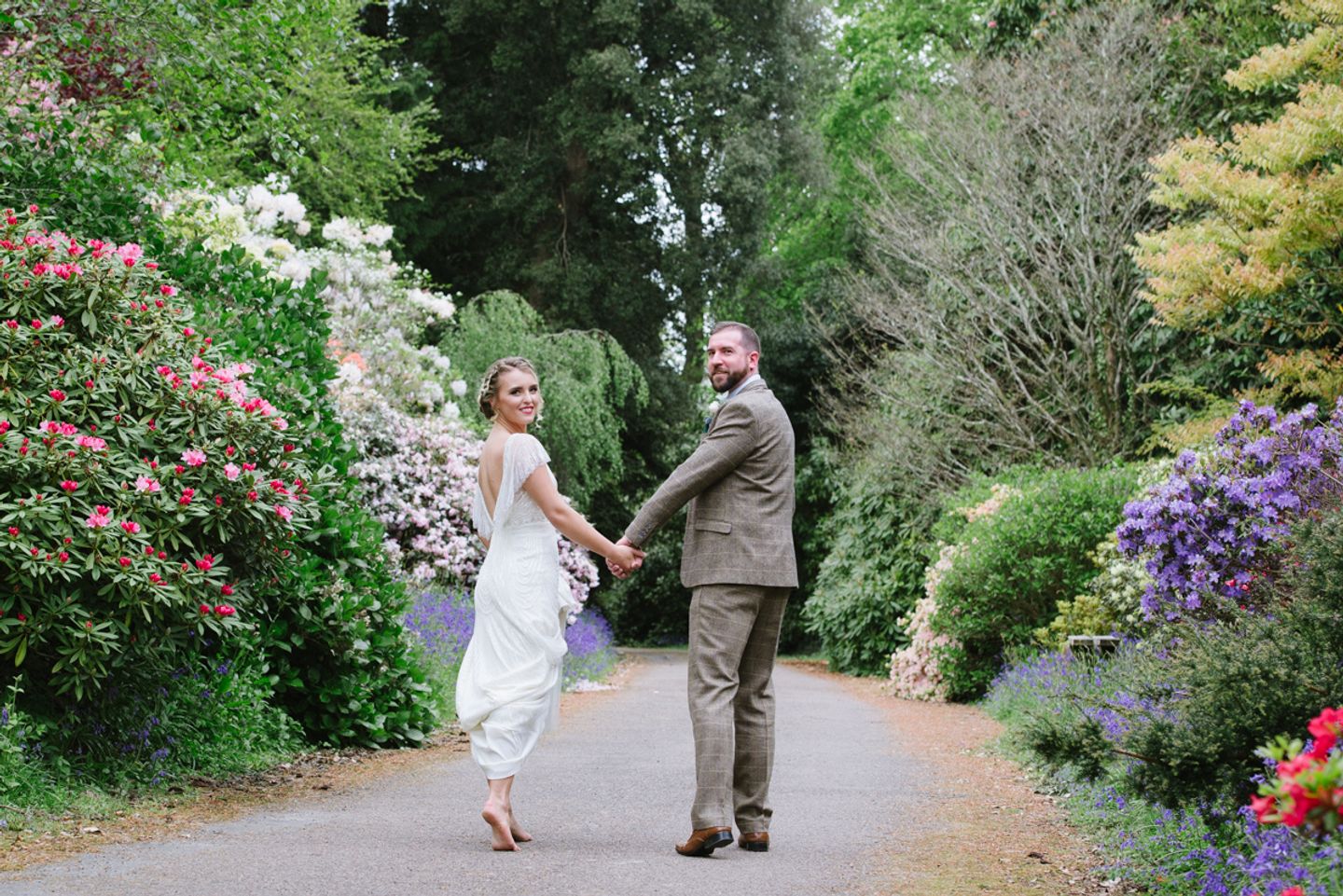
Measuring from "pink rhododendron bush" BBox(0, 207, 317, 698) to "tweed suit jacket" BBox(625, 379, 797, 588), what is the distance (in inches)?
75.5

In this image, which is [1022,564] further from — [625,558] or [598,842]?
[598,842]

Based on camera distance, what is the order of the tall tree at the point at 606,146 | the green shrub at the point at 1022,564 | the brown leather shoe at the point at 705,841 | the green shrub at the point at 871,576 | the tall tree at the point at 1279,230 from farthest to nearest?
the tall tree at the point at 606,146
the green shrub at the point at 871,576
the green shrub at the point at 1022,564
the tall tree at the point at 1279,230
the brown leather shoe at the point at 705,841

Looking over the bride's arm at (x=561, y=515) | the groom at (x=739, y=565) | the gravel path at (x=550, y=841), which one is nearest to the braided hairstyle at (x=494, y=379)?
the bride's arm at (x=561, y=515)

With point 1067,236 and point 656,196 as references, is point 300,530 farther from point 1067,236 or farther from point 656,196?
point 656,196

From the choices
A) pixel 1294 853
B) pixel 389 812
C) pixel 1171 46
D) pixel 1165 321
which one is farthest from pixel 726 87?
pixel 1294 853

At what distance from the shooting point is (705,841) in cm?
548

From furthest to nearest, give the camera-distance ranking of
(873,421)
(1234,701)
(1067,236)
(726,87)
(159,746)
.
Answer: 1. (726,87)
2. (873,421)
3. (1067,236)
4. (159,746)
5. (1234,701)

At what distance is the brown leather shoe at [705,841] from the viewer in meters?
5.48

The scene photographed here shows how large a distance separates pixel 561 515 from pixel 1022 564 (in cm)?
900

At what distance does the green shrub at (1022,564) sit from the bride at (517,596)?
8.57 m

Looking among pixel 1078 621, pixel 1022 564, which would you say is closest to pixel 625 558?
pixel 1078 621

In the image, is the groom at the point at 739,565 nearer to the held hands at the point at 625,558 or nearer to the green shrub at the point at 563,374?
the held hands at the point at 625,558

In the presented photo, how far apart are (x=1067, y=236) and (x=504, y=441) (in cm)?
1193

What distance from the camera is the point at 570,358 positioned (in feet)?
67.4
